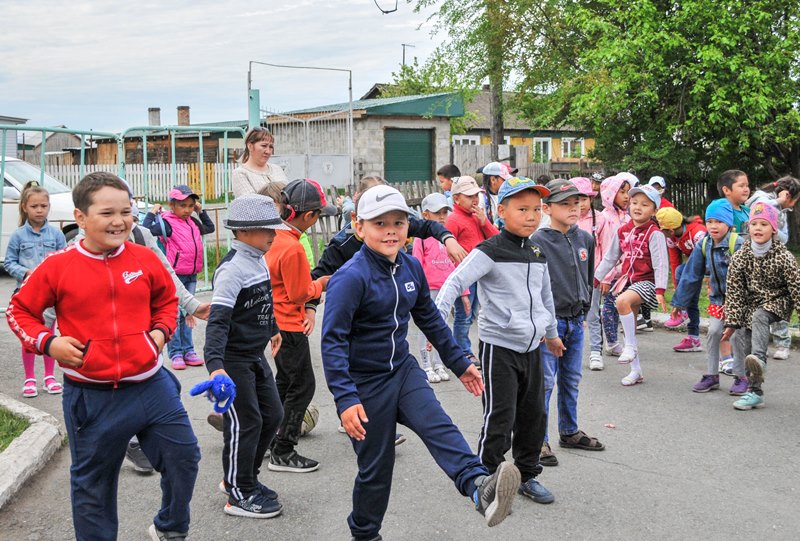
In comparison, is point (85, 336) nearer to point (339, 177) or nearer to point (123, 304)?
point (123, 304)

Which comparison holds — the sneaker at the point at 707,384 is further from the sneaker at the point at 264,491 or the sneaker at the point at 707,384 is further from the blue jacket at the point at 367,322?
the sneaker at the point at 264,491

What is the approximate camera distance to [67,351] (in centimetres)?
344

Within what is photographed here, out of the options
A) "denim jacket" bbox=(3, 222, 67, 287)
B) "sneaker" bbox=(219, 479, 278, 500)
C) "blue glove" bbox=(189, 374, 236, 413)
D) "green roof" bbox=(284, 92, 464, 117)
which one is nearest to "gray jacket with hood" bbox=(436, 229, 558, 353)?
"blue glove" bbox=(189, 374, 236, 413)

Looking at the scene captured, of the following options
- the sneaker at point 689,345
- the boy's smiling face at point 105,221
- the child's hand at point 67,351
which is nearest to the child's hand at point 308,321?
the boy's smiling face at point 105,221

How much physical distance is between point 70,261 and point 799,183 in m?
7.37

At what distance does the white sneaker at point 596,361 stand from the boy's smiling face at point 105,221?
17.8ft

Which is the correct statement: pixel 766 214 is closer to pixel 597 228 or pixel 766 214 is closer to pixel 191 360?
pixel 597 228

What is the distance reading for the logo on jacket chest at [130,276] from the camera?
12.1 feet

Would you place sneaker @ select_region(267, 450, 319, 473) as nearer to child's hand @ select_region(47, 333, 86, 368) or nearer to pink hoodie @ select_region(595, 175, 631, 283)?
child's hand @ select_region(47, 333, 86, 368)

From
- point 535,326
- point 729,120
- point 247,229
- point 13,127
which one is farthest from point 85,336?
point 729,120

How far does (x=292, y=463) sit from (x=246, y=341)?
1181mm

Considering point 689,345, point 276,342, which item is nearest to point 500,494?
point 276,342

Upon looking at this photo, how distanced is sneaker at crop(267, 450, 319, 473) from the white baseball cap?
6.77ft

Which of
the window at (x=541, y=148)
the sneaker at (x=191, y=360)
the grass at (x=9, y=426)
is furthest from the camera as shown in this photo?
the window at (x=541, y=148)
